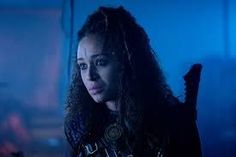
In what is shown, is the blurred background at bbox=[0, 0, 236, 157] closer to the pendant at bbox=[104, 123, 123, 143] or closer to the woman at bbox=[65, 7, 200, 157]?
the woman at bbox=[65, 7, 200, 157]

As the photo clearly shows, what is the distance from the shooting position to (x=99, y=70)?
4.46ft

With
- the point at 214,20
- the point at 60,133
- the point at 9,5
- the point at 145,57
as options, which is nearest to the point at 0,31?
the point at 9,5

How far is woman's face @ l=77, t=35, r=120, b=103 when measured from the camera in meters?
1.36

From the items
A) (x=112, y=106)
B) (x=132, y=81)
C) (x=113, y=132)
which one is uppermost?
(x=132, y=81)

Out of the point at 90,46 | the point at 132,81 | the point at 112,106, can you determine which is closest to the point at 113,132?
the point at 112,106

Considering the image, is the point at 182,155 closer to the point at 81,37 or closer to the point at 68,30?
the point at 81,37

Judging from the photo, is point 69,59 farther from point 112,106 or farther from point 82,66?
point 112,106

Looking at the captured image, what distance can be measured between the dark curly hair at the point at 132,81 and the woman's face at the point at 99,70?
25 millimetres

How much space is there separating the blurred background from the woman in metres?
0.08

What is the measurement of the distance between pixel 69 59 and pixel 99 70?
0.22 meters

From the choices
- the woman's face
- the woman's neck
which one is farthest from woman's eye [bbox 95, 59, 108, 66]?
the woman's neck

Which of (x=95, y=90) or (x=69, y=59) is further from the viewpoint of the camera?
(x=69, y=59)

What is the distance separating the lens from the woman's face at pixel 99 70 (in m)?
1.36

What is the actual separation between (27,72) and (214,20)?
2.90 feet
